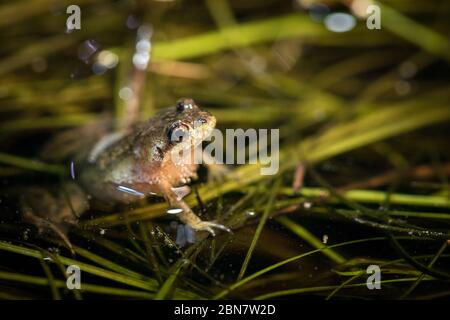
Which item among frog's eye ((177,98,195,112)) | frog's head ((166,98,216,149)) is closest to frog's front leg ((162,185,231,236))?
frog's head ((166,98,216,149))

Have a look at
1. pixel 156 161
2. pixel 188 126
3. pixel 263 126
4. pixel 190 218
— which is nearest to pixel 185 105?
pixel 188 126

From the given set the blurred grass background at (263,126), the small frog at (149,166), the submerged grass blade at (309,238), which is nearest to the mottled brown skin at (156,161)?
the small frog at (149,166)

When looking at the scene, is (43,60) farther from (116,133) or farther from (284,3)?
(284,3)

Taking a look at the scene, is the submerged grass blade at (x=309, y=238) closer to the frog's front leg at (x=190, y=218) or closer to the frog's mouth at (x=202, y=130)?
the frog's front leg at (x=190, y=218)

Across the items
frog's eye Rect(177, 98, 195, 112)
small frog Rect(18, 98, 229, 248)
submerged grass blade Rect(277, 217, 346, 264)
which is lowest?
submerged grass blade Rect(277, 217, 346, 264)

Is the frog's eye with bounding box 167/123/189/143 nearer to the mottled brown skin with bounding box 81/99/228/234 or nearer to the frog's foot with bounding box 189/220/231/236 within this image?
the mottled brown skin with bounding box 81/99/228/234

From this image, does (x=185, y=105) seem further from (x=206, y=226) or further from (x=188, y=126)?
(x=206, y=226)

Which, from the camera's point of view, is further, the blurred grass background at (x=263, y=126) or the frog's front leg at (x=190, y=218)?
the frog's front leg at (x=190, y=218)
